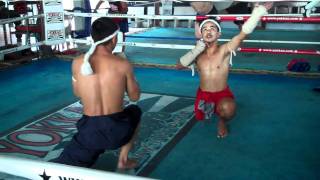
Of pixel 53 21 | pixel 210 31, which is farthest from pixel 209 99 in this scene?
pixel 53 21

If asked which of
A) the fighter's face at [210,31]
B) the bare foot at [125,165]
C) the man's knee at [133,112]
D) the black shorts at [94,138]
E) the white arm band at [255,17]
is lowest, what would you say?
the bare foot at [125,165]

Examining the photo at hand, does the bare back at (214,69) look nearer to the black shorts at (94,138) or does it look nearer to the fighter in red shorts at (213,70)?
the fighter in red shorts at (213,70)

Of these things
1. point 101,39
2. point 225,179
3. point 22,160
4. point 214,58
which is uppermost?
point 101,39

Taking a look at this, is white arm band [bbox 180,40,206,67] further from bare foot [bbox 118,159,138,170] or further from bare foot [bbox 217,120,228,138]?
bare foot [bbox 118,159,138,170]

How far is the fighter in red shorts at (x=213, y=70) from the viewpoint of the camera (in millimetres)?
2711

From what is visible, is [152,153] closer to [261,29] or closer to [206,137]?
[206,137]

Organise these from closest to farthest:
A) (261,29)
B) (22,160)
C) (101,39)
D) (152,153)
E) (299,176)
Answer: (22,160)
(101,39)
(299,176)
(152,153)
(261,29)

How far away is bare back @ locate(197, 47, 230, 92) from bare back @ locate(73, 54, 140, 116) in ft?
2.93

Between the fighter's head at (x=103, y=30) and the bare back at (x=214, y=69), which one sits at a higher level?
the fighter's head at (x=103, y=30)

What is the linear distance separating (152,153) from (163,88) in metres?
1.70

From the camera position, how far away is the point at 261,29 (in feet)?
32.2

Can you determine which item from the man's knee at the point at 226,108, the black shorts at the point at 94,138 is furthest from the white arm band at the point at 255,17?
the black shorts at the point at 94,138

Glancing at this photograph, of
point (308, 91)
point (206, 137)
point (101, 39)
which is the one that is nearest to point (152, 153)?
point (206, 137)

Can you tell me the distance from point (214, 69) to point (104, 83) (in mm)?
1081
